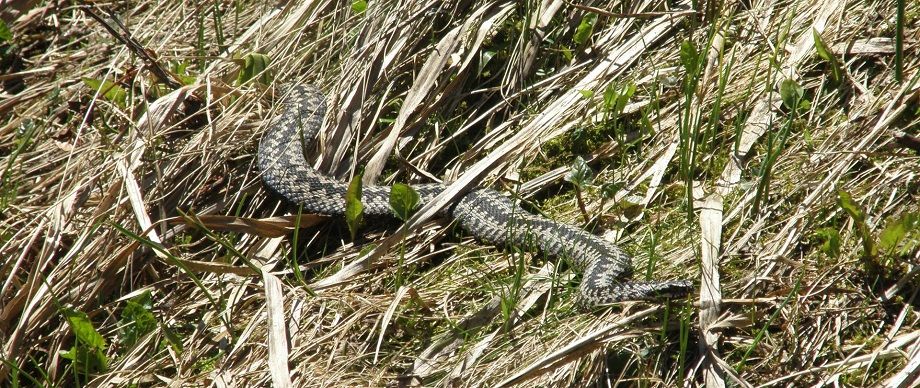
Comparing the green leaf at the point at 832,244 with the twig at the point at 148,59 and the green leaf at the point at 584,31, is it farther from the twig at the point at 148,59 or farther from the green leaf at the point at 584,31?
the twig at the point at 148,59

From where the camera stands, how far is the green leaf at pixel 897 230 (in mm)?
4480

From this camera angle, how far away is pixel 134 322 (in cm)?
510

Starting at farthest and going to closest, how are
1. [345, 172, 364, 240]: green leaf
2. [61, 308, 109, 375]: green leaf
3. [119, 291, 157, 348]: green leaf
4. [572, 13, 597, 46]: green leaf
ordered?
[572, 13, 597, 46]: green leaf, [345, 172, 364, 240]: green leaf, [119, 291, 157, 348]: green leaf, [61, 308, 109, 375]: green leaf

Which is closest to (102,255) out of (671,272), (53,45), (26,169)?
(26,169)

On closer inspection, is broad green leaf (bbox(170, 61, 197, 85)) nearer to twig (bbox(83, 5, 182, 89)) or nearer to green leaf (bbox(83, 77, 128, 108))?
twig (bbox(83, 5, 182, 89))

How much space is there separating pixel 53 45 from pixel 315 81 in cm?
258

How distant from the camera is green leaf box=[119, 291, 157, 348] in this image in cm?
505

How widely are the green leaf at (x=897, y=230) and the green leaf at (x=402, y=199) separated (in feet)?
8.71

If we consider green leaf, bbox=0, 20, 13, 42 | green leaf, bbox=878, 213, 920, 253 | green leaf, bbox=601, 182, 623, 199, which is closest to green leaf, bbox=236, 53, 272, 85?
green leaf, bbox=0, 20, 13, 42

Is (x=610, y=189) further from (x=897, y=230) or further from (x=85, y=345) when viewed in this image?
(x=85, y=345)

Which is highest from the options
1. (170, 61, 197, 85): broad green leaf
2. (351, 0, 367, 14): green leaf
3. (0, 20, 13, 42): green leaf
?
(351, 0, 367, 14): green leaf

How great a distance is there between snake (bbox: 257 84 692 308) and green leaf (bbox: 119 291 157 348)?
1115 mm

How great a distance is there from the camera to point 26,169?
245 inches

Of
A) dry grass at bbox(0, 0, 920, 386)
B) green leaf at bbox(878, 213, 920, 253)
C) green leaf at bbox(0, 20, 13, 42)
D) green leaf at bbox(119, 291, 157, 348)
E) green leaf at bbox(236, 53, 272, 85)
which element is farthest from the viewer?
green leaf at bbox(0, 20, 13, 42)
